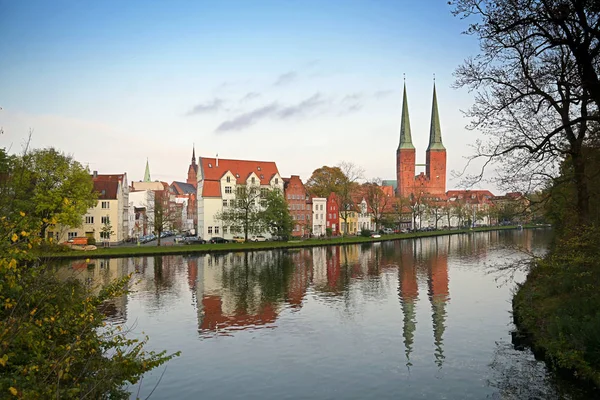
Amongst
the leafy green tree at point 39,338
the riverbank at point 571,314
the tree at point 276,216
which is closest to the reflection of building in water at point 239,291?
the riverbank at point 571,314

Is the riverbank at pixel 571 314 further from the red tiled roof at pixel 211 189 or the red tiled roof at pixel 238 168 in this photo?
the red tiled roof at pixel 238 168

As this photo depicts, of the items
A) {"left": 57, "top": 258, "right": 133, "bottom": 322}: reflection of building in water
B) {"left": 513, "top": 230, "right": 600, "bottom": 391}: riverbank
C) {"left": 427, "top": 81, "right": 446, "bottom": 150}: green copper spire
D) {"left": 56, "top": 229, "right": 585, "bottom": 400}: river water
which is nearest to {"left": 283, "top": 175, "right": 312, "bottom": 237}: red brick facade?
{"left": 57, "top": 258, "right": 133, "bottom": 322}: reflection of building in water

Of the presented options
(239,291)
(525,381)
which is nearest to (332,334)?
(525,381)

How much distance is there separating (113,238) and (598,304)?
74530 millimetres

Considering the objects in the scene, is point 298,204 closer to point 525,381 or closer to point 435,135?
point 525,381

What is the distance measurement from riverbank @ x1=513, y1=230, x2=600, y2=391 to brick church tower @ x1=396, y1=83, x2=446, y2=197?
147 m

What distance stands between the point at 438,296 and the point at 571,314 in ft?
51.4

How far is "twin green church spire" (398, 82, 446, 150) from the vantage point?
549 feet

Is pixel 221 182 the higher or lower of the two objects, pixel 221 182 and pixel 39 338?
the higher

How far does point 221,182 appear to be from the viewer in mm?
87500

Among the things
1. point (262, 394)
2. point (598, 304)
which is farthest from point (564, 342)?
point (262, 394)

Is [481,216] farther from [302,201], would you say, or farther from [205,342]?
[205,342]

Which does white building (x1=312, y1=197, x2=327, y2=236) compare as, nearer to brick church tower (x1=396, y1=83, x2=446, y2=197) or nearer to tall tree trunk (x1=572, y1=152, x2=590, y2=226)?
brick church tower (x1=396, y1=83, x2=446, y2=197)

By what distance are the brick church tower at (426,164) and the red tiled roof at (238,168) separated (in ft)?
276
